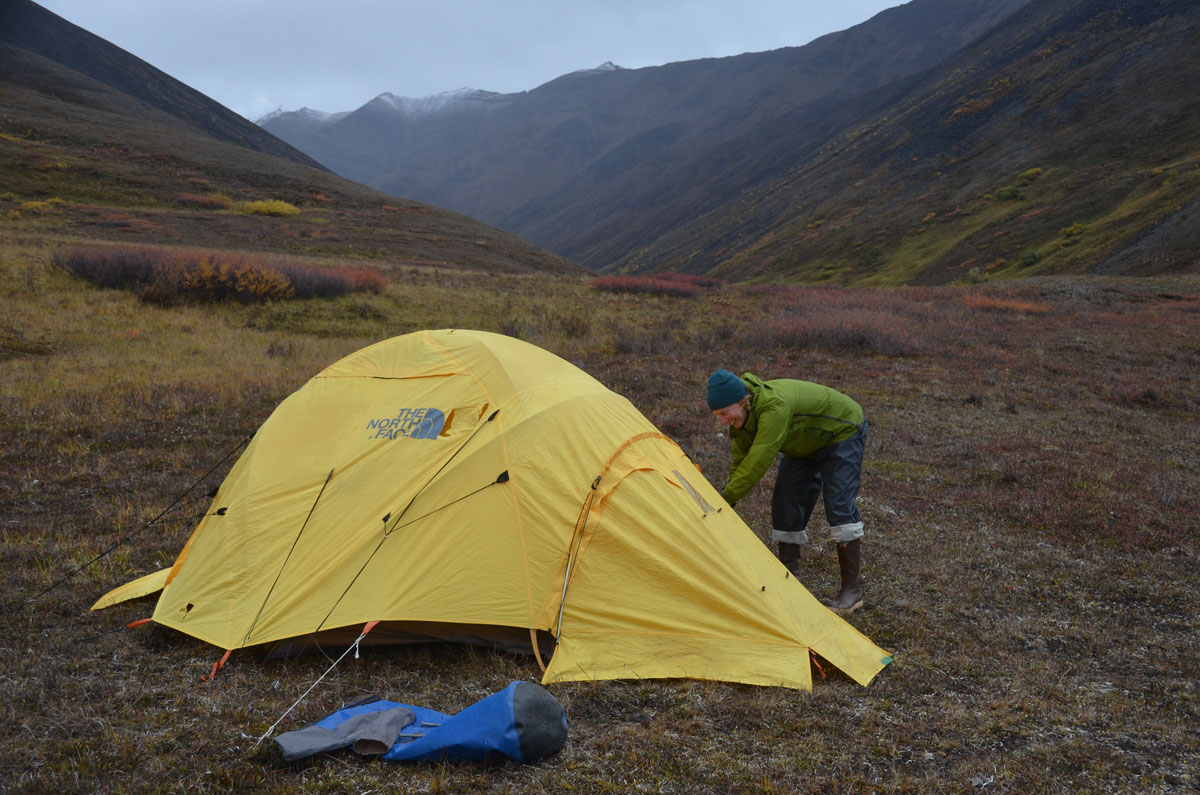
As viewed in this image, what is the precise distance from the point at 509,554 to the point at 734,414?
1.95 meters

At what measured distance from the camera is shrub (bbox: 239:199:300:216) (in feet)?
140

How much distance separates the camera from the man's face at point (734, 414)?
18.1 ft

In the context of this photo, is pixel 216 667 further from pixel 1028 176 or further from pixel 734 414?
pixel 1028 176

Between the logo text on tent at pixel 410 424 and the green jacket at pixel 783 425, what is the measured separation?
2.31 meters

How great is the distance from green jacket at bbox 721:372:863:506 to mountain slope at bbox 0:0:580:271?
2667cm

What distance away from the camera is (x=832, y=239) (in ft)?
203

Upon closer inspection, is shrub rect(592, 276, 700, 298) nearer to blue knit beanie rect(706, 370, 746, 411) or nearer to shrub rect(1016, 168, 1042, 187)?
blue knit beanie rect(706, 370, 746, 411)

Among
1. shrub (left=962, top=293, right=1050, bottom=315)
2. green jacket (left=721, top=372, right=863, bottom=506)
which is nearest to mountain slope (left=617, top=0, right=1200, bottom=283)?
shrub (left=962, top=293, right=1050, bottom=315)

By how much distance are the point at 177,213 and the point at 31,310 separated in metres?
24.8

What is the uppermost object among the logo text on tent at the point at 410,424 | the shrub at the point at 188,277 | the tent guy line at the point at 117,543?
the shrub at the point at 188,277

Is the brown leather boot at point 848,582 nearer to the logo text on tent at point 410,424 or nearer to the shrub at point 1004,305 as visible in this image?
the logo text on tent at point 410,424

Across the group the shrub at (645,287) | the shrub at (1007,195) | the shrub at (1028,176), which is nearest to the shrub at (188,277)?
the shrub at (645,287)

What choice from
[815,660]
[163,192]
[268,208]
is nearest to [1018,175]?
[268,208]

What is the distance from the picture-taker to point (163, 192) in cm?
4128
